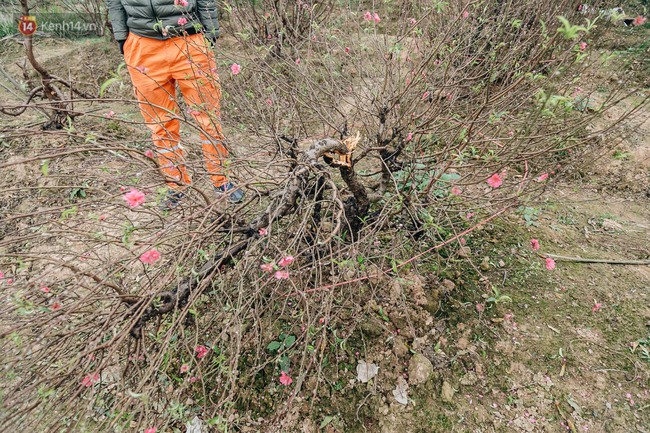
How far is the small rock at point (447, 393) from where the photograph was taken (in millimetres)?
1813

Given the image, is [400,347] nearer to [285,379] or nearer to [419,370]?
[419,370]

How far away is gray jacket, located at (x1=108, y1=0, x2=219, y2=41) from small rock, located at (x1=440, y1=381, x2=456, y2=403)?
2.55 meters

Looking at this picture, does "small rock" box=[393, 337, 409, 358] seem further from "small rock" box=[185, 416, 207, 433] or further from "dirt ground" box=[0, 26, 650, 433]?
"small rock" box=[185, 416, 207, 433]

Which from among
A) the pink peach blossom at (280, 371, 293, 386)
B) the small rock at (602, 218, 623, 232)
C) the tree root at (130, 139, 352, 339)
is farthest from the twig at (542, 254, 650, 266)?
the pink peach blossom at (280, 371, 293, 386)

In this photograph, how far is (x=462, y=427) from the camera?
5.67ft

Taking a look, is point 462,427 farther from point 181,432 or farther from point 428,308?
point 181,432

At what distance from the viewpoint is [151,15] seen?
2.46m

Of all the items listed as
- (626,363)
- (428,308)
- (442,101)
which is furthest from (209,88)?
(626,363)

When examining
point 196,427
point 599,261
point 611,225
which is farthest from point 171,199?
point 611,225

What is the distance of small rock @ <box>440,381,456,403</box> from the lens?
1.81m

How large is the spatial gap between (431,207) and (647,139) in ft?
9.20

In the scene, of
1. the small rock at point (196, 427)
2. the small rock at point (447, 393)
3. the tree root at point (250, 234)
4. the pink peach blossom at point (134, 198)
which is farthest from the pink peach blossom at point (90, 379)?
the small rock at point (447, 393)

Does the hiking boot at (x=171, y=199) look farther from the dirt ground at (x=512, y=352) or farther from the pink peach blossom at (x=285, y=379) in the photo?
the dirt ground at (x=512, y=352)

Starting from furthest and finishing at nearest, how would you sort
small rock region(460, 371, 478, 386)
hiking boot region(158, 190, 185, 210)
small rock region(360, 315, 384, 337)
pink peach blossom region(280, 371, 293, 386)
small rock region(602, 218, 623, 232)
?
small rock region(602, 218, 623, 232)
small rock region(360, 315, 384, 337)
small rock region(460, 371, 478, 386)
pink peach blossom region(280, 371, 293, 386)
hiking boot region(158, 190, 185, 210)
